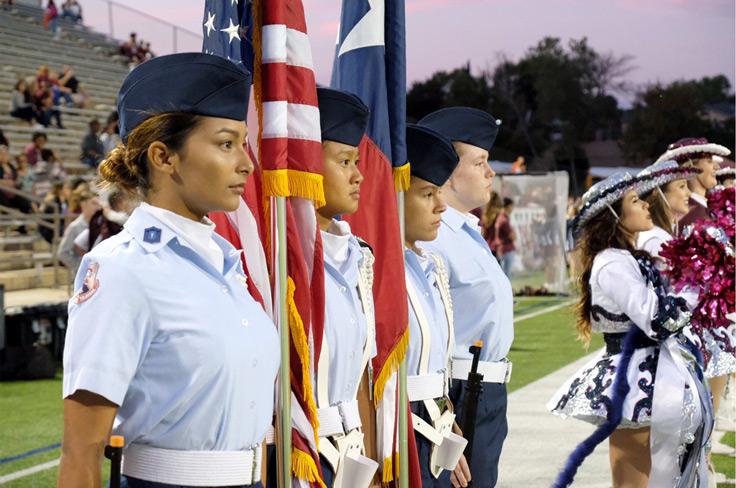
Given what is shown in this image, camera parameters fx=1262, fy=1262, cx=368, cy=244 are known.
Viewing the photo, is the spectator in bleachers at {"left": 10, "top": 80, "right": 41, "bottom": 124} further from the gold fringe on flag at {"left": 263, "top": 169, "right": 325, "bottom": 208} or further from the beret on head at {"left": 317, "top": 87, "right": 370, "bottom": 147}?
the gold fringe on flag at {"left": 263, "top": 169, "right": 325, "bottom": 208}

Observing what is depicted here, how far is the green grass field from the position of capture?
7.89 metres

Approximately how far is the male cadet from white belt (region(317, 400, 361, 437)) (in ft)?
4.38

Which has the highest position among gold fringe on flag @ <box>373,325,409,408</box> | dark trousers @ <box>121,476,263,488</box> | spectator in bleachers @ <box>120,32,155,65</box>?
spectator in bleachers @ <box>120,32,155,65</box>

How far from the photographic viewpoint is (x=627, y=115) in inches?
2911

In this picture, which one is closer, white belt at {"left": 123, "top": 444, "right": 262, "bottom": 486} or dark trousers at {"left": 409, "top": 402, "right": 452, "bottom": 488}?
white belt at {"left": 123, "top": 444, "right": 262, "bottom": 486}

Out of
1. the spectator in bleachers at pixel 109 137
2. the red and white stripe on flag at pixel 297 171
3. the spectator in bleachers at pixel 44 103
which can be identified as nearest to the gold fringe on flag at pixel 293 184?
the red and white stripe on flag at pixel 297 171

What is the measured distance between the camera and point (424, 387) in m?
4.47

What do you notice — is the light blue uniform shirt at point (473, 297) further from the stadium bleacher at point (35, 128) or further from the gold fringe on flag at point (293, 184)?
the stadium bleacher at point (35, 128)

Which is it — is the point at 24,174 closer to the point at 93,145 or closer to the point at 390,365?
the point at 93,145

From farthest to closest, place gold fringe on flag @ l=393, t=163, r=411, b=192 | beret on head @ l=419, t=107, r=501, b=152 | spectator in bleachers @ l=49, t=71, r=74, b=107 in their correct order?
spectator in bleachers @ l=49, t=71, r=74, b=107
beret on head @ l=419, t=107, r=501, b=152
gold fringe on flag @ l=393, t=163, r=411, b=192

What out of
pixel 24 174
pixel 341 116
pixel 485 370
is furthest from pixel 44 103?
pixel 341 116

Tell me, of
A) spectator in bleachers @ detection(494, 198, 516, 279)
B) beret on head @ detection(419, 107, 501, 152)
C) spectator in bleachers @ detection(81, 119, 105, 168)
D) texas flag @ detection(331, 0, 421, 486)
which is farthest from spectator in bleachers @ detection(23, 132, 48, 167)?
texas flag @ detection(331, 0, 421, 486)

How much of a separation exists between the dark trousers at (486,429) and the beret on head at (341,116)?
1465mm

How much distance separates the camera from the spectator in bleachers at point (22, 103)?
24609 millimetres
